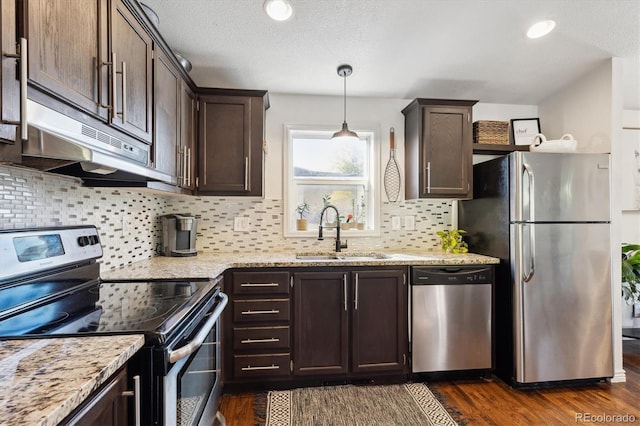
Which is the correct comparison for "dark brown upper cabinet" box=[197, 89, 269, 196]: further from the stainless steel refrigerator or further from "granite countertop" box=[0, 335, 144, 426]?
the stainless steel refrigerator

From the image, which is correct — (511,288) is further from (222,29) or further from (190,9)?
(190,9)

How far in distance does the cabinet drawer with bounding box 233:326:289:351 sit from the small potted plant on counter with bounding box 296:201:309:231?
3.05ft

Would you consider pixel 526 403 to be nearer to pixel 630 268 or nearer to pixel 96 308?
pixel 630 268

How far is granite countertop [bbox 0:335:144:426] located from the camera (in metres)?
0.56

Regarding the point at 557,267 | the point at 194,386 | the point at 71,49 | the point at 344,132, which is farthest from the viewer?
the point at 344,132

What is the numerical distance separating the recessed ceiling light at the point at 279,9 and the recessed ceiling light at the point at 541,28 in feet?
5.17

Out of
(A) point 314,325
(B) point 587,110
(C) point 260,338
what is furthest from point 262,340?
(B) point 587,110

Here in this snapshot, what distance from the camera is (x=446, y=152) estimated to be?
8.50 ft

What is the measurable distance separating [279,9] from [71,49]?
1.15 metres

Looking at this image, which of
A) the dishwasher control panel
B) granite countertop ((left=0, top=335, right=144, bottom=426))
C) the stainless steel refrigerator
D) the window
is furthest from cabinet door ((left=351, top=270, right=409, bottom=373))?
granite countertop ((left=0, top=335, right=144, bottom=426))

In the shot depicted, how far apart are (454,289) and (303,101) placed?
6.68 feet

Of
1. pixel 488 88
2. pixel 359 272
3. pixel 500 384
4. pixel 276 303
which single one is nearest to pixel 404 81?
pixel 488 88

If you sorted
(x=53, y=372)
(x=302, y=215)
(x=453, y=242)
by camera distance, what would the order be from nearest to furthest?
(x=53, y=372), (x=453, y=242), (x=302, y=215)

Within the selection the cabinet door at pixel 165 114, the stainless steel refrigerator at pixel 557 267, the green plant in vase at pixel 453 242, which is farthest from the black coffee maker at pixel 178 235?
the stainless steel refrigerator at pixel 557 267
